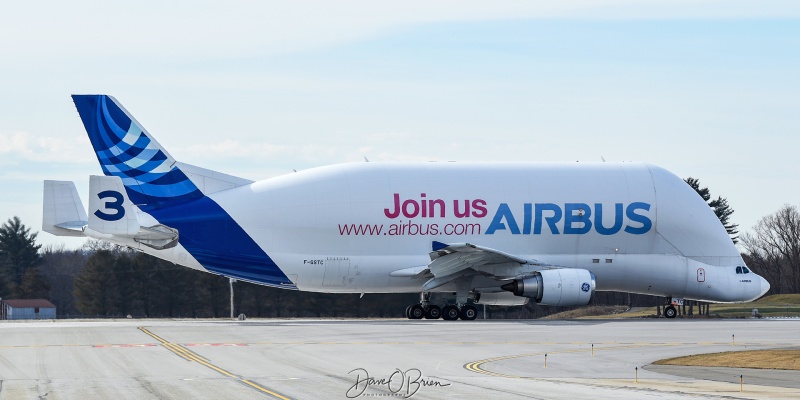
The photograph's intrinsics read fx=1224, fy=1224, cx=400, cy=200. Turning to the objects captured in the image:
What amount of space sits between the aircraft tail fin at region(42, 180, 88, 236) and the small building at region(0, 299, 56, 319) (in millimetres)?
47227

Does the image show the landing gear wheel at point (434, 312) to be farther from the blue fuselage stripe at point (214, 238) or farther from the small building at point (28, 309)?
the small building at point (28, 309)

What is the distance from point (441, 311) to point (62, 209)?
17687mm

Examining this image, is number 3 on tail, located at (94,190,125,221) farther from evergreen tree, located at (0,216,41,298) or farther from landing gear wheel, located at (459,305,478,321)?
evergreen tree, located at (0,216,41,298)

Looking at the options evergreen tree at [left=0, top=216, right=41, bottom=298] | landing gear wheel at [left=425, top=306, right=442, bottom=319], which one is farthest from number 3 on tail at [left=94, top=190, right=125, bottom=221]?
evergreen tree at [left=0, top=216, right=41, bottom=298]

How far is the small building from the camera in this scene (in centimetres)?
9906

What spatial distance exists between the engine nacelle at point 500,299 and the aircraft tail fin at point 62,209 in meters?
17.9

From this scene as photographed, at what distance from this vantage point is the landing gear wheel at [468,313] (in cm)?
5512

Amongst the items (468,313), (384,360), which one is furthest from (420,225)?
(384,360)

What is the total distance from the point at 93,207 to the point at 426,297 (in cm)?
1583

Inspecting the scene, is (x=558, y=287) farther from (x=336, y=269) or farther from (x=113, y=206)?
(x=113, y=206)

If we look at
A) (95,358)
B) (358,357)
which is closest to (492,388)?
(358,357)

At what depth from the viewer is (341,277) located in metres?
55.5

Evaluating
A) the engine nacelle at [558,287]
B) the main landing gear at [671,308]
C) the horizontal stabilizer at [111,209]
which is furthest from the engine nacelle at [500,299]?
the horizontal stabilizer at [111,209]
